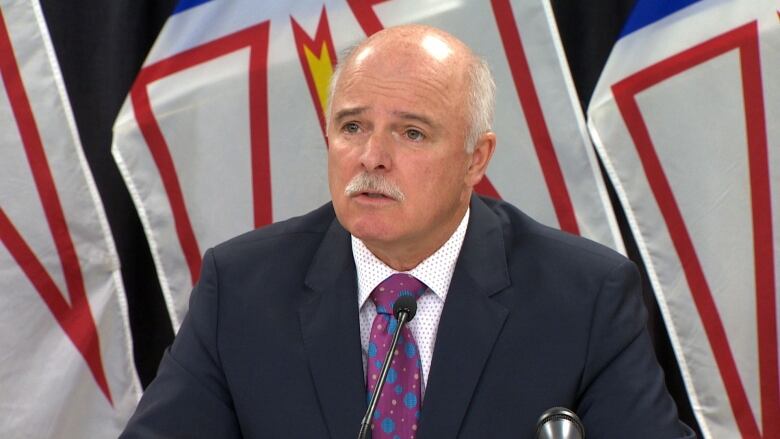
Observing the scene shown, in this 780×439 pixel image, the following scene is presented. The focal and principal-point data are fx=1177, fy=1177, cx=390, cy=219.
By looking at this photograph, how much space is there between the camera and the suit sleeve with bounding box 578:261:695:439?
6.81ft

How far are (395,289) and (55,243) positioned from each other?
124 centimetres

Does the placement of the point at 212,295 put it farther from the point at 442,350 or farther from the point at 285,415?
the point at 442,350

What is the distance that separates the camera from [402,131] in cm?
218

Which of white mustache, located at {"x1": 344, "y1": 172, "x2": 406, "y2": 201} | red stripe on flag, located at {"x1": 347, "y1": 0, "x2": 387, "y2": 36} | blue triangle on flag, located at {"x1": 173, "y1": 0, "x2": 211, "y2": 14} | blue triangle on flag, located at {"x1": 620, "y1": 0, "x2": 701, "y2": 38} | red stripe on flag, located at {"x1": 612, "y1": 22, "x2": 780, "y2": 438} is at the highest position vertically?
blue triangle on flag, located at {"x1": 173, "y1": 0, "x2": 211, "y2": 14}

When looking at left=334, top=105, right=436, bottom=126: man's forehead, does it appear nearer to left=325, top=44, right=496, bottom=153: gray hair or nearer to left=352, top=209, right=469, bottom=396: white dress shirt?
left=325, top=44, right=496, bottom=153: gray hair

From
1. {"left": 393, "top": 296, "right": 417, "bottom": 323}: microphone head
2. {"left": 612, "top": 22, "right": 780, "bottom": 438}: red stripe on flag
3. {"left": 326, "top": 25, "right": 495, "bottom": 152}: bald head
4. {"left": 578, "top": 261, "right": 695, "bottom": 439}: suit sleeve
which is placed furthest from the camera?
{"left": 612, "top": 22, "right": 780, "bottom": 438}: red stripe on flag

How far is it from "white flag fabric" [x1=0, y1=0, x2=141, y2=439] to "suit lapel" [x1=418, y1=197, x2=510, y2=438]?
1.24 metres

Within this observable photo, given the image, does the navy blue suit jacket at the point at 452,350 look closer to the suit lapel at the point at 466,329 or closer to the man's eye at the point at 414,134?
the suit lapel at the point at 466,329

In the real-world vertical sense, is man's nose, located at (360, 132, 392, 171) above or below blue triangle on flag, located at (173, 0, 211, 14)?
below

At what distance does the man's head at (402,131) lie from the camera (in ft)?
6.99

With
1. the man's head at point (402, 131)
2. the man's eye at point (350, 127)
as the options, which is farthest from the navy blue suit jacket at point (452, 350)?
the man's eye at point (350, 127)

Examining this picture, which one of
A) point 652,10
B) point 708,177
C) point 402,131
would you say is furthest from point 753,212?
point 402,131

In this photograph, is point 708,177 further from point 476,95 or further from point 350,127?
point 350,127

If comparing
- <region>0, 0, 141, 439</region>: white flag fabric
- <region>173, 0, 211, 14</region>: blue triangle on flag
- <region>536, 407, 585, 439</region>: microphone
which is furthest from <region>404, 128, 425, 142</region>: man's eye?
<region>0, 0, 141, 439</region>: white flag fabric
